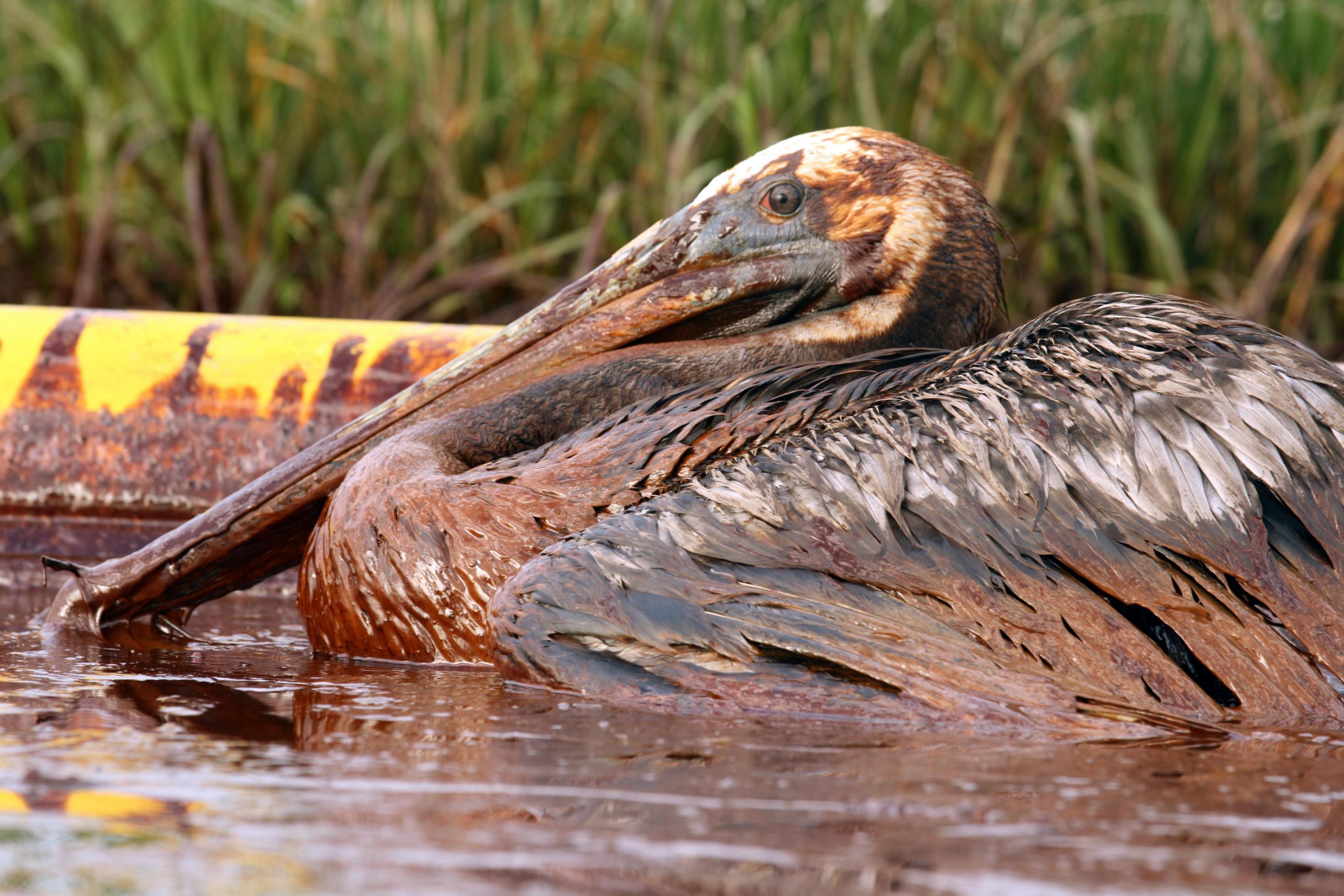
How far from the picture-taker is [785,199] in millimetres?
3656

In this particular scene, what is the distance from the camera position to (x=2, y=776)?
2.09 meters

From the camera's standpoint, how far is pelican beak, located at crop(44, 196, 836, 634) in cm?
363

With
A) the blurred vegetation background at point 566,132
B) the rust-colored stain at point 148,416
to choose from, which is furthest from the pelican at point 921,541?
the blurred vegetation background at point 566,132

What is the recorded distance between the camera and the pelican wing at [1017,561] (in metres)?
2.74

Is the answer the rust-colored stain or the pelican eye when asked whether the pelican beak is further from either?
the rust-colored stain

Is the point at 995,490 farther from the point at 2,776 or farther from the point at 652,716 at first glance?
the point at 2,776

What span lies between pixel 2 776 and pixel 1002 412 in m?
1.63

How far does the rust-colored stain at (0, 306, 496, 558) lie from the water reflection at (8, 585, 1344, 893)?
176 cm

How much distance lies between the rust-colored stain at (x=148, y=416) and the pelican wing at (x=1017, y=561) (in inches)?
71.4

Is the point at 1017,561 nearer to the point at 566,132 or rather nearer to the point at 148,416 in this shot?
Answer: the point at 148,416

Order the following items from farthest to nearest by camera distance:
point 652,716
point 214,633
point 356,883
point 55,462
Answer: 1. point 55,462
2. point 214,633
3. point 652,716
4. point 356,883

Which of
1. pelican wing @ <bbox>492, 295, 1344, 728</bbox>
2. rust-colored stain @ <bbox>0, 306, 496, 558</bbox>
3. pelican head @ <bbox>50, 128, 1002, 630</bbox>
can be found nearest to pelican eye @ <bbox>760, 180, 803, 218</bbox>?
pelican head @ <bbox>50, 128, 1002, 630</bbox>

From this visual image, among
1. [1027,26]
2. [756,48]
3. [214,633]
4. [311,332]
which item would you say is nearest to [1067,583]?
[214,633]

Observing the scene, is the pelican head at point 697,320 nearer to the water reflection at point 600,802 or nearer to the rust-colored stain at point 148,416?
the water reflection at point 600,802
